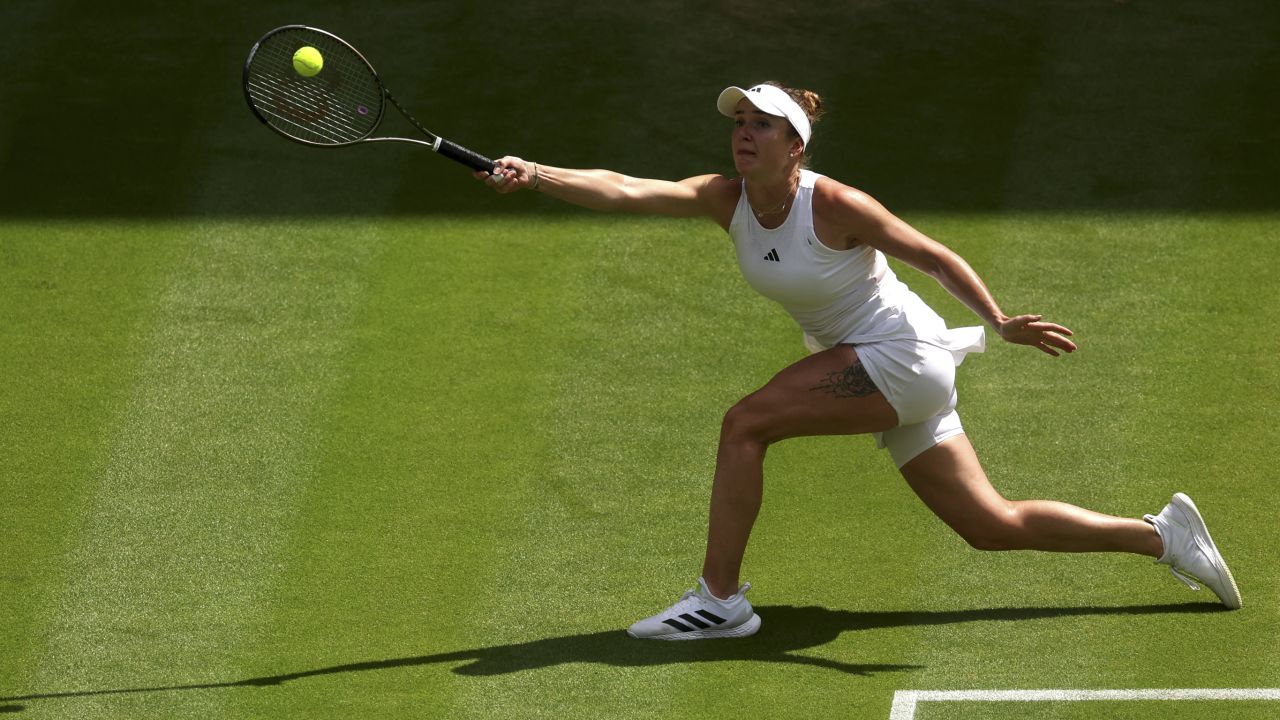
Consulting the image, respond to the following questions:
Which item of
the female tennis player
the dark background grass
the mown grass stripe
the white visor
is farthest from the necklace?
the dark background grass

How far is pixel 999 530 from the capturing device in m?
6.57

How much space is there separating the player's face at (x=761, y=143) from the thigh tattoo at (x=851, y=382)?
700mm

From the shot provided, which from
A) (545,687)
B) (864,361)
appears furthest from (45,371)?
(864,361)

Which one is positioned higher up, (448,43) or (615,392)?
(448,43)

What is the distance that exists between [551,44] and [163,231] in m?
2.54

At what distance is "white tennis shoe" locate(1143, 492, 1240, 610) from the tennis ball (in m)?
3.39

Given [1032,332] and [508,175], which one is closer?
[1032,332]

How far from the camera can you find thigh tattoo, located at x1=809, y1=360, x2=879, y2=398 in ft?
21.0

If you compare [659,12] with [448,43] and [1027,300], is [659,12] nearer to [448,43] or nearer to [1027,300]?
[448,43]

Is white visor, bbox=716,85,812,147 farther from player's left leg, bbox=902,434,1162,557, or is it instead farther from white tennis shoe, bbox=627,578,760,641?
white tennis shoe, bbox=627,578,760,641

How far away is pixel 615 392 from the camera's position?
26.9 ft

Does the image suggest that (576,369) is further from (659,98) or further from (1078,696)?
(1078,696)

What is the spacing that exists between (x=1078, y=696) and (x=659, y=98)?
490 cm

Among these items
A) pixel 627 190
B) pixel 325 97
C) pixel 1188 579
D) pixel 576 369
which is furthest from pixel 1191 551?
pixel 325 97
